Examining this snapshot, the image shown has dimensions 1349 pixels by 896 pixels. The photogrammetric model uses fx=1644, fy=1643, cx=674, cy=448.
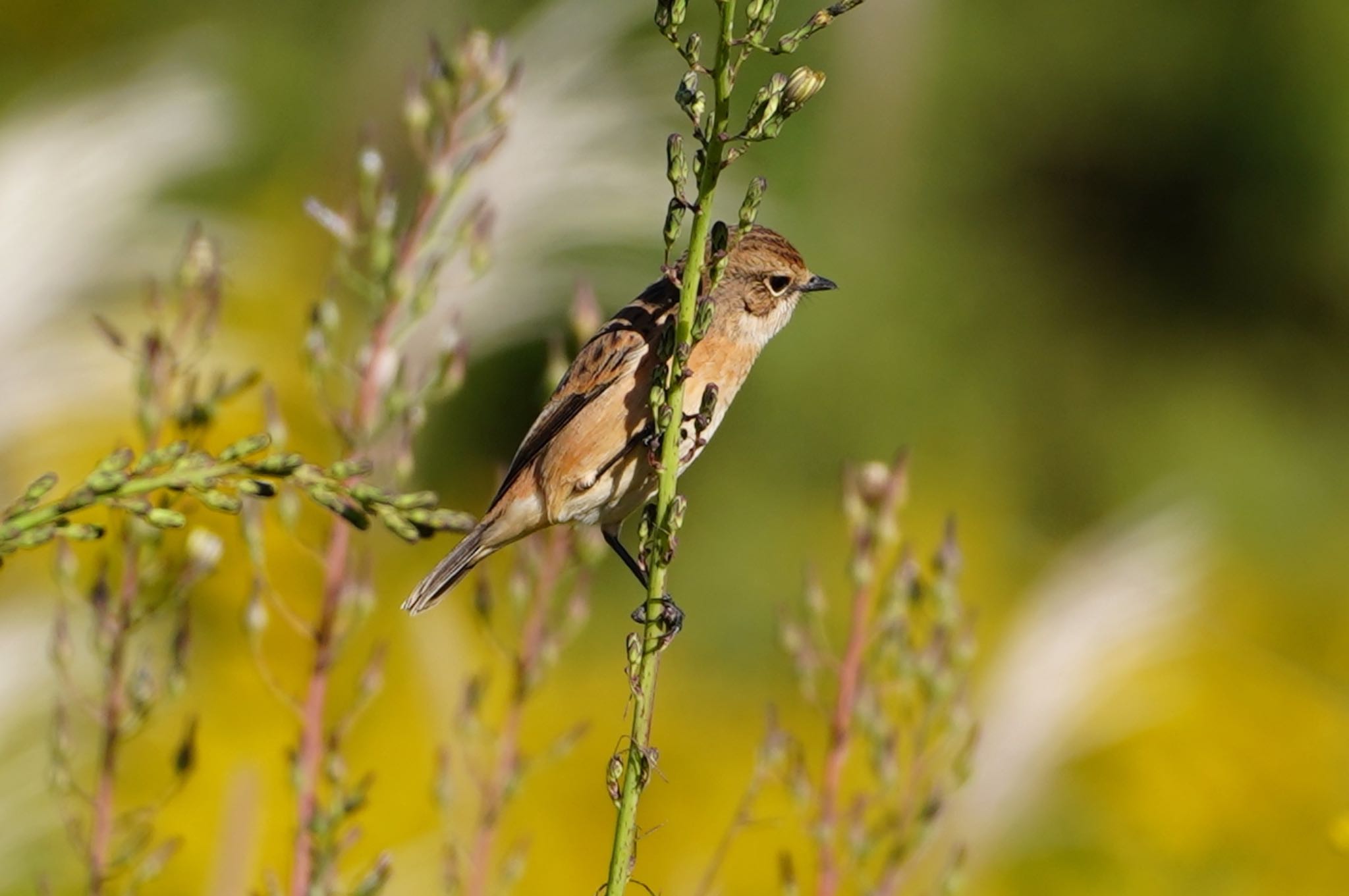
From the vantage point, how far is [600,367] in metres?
3.44

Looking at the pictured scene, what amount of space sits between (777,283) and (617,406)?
1.60 feet

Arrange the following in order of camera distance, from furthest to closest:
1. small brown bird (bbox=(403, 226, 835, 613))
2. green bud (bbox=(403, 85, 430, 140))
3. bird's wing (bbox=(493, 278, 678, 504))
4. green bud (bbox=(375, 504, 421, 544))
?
1. bird's wing (bbox=(493, 278, 678, 504))
2. small brown bird (bbox=(403, 226, 835, 613))
3. green bud (bbox=(403, 85, 430, 140))
4. green bud (bbox=(375, 504, 421, 544))

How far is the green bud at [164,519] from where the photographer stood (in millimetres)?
1403

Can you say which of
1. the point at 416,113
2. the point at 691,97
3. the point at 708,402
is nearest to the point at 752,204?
the point at 691,97

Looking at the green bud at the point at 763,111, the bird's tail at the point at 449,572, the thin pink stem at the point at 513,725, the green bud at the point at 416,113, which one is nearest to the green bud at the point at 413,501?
the green bud at the point at 763,111

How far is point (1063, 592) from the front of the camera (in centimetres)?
357

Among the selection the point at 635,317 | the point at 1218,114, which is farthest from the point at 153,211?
the point at 1218,114

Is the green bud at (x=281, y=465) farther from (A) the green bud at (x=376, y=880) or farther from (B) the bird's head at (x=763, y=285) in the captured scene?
(B) the bird's head at (x=763, y=285)

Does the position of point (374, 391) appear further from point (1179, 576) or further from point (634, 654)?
point (1179, 576)

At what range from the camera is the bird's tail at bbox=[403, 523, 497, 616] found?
10.8 ft

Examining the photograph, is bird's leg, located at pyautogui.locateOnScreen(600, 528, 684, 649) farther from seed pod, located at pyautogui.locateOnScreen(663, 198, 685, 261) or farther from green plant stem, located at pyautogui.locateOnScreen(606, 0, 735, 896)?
seed pod, located at pyautogui.locateOnScreen(663, 198, 685, 261)

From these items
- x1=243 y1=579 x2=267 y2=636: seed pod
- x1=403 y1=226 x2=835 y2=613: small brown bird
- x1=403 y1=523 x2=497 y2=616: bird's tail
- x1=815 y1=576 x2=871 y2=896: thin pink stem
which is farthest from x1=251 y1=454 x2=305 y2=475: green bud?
x1=403 y1=523 x2=497 y2=616: bird's tail

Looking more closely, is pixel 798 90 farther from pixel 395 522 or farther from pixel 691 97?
pixel 395 522

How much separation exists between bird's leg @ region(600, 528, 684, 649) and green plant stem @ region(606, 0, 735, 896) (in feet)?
0.07
